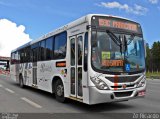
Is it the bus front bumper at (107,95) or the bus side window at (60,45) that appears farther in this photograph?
the bus side window at (60,45)

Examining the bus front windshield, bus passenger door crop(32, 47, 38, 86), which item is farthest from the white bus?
bus passenger door crop(32, 47, 38, 86)

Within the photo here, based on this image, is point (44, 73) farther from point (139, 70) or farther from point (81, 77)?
point (139, 70)

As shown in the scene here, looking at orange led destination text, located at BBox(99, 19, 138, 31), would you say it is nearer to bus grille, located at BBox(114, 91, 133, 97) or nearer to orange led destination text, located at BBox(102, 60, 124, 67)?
orange led destination text, located at BBox(102, 60, 124, 67)

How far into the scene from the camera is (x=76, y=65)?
32.6 ft

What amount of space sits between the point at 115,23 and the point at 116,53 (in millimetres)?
1075

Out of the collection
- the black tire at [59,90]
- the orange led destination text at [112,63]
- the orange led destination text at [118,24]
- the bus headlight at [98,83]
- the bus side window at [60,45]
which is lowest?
the black tire at [59,90]

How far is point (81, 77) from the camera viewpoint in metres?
9.52

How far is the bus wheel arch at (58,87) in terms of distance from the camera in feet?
37.0

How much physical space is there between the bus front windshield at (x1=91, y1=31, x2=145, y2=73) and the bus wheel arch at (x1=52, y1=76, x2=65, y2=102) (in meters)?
2.66

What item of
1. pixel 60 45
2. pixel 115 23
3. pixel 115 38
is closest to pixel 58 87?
pixel 60 45

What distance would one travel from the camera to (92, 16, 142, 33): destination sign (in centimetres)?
938

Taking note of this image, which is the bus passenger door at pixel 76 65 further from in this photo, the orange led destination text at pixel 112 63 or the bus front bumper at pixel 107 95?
the orange led destination text at pixel 112 63

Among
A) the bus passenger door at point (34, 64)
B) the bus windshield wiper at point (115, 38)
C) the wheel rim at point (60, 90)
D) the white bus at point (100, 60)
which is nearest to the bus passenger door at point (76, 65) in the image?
the white bus at point (100, 60)

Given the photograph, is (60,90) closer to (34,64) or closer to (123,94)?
(123,94)
